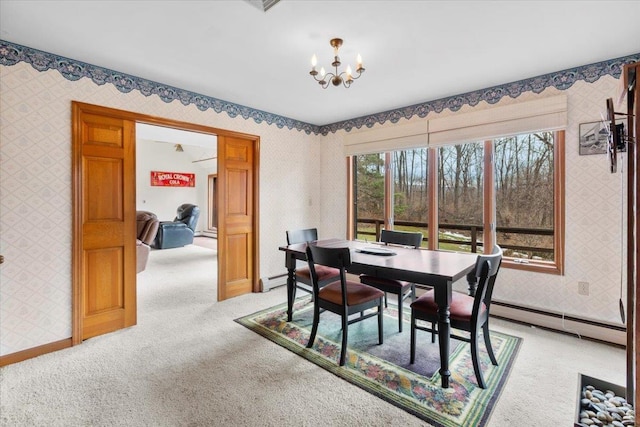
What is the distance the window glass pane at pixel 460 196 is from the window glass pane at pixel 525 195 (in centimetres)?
20

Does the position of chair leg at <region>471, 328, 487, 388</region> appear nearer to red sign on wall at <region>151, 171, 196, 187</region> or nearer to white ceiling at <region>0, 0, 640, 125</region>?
white ceiling at <region>0, 0, 640, 125</region>

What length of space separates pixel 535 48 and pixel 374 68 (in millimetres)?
1265

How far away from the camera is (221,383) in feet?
6.64

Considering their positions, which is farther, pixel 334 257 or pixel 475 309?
pixel 334 257

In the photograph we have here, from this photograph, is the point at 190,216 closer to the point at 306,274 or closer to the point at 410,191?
the point at 306,274

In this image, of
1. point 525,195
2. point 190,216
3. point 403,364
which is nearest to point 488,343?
point 403,364

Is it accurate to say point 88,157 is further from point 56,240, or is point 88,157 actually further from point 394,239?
point 394,239

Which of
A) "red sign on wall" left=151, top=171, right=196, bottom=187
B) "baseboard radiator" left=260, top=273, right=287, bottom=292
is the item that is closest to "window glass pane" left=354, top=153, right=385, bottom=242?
"baseboard radiator" left=260, top=273, right=287, bottom=292

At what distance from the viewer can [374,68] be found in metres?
2.73

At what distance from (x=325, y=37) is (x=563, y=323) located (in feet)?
10.8

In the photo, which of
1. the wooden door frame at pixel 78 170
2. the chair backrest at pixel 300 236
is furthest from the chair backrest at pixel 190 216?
the chair backrest at pixel 300 236

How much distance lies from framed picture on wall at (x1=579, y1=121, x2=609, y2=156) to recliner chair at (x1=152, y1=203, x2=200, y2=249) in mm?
7566

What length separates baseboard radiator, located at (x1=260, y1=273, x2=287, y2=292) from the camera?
4.04m

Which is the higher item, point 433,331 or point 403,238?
point 403,238
